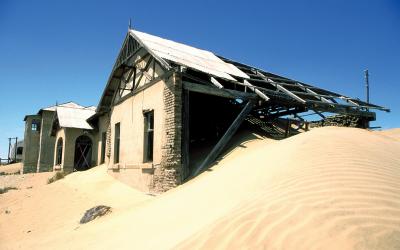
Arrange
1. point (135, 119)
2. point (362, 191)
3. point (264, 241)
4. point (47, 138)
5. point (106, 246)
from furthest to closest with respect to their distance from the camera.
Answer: point (47, 138), point (135, 119), point (106, 246), point (362, 191), point (264, 241)

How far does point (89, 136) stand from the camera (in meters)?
21.5

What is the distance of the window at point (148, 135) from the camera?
11.0 metres

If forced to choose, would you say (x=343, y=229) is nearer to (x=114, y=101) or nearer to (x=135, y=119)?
(x=135, y=119)

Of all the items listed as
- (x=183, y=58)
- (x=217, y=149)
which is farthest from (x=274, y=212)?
(x=183, y=58)

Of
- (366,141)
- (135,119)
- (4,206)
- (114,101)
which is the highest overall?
(114,101)

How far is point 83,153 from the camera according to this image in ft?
71.3

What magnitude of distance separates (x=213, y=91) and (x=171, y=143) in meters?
2.29

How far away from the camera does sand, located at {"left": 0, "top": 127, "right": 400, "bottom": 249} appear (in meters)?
2.99

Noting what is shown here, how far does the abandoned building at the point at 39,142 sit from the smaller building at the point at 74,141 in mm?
2549

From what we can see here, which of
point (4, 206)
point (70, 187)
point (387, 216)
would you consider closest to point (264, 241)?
point (387, 216)

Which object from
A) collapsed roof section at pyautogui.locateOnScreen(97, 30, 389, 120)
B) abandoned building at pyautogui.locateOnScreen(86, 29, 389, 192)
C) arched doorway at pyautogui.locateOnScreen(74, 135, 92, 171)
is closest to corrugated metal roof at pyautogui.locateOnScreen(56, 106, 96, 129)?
arched doorway at pyautogui.locateOnScreen(74, 135, 92, 171)

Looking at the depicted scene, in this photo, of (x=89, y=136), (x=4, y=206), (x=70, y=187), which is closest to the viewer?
(x=4, y=206)

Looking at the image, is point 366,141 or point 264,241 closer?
point 264,241

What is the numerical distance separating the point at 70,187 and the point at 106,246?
954 cm
